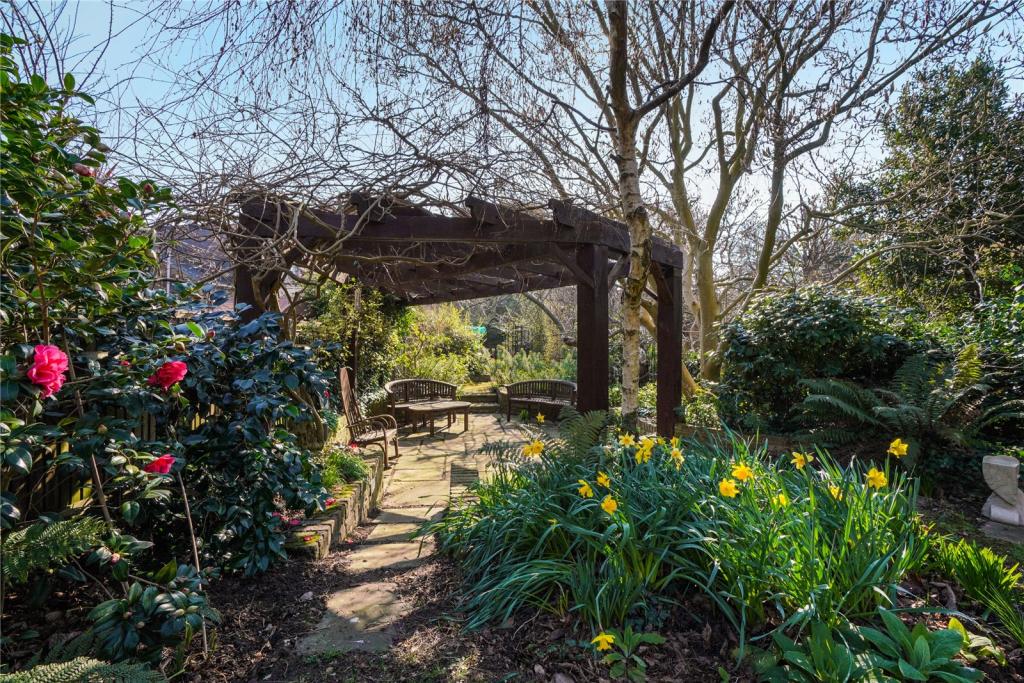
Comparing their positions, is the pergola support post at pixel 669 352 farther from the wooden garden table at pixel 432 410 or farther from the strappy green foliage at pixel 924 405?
the wooden garden table at pixel 432 410

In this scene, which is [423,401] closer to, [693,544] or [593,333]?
[593,333]

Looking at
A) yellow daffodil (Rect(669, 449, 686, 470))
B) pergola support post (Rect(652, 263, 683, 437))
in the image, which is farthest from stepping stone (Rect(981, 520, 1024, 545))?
pergola support post (Rect(652, 263, 683, 437))

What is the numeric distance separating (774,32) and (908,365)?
3171 mm

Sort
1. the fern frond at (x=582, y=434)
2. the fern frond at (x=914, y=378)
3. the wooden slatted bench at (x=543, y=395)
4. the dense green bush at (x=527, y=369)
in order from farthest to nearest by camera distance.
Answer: the dense green bush at (x=527, y=369) → the wooden slatted bench at (x=543, y=395) → the fern frond at (x=914, y=378) → the fern frond at (x=582, y=434)

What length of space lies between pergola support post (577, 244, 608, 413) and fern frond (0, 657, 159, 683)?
10.2ft

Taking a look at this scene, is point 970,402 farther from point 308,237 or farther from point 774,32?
point 308,237

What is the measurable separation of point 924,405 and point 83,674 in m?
5.23

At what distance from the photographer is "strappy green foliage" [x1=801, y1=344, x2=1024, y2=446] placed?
161 inches

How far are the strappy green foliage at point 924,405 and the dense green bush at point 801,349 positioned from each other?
50cm

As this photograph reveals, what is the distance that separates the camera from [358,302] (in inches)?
289

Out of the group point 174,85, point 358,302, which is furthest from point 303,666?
point 358,302

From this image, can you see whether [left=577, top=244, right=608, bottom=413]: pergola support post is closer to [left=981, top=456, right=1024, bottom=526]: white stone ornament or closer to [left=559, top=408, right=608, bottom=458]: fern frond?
[left=559, top=408, right=608, bottom=458]: fern frond

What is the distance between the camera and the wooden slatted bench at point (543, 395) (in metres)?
8.94

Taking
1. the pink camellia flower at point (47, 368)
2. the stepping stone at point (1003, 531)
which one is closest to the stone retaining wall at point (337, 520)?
the pink camellia flower at point (47, 368)
